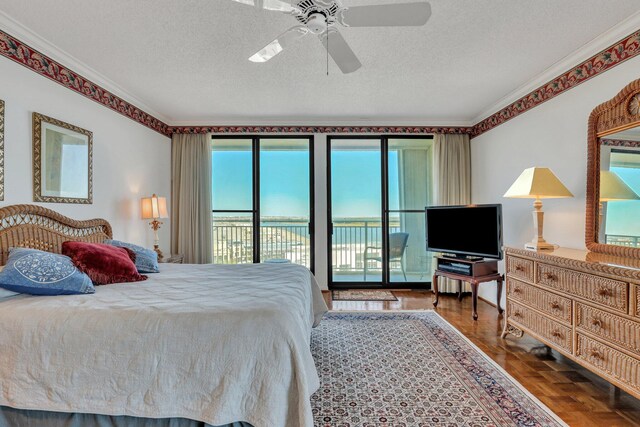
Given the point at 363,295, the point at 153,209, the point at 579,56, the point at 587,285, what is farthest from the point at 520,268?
the point at 153,209

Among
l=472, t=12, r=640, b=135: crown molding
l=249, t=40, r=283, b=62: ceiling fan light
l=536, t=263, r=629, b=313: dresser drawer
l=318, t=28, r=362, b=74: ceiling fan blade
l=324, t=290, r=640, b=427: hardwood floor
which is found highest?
l=472, t=12, r=640, b=135: crown molding

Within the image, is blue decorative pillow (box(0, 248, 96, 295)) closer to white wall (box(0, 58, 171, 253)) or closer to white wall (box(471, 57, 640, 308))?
white wall (box(0, 58, 171, 253))

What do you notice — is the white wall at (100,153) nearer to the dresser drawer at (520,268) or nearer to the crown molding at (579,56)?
the dresser drawer at (520,268)

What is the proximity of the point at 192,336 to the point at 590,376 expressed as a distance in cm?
290

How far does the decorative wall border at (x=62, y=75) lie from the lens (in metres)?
2.30

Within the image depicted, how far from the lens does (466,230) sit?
391 cm

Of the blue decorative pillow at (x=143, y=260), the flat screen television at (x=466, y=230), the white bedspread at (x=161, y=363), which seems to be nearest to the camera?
the white bedspread at (x=161, y=363)

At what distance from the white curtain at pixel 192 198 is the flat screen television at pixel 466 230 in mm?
3351

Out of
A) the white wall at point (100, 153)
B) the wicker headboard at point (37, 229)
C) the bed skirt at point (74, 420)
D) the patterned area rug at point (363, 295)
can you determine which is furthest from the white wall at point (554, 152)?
the white wall at point (100, 153)

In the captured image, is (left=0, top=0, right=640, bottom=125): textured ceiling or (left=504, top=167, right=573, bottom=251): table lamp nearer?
(left=0, top=0, right=640, bottom=125): textured ceiling

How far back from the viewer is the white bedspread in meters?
1.43

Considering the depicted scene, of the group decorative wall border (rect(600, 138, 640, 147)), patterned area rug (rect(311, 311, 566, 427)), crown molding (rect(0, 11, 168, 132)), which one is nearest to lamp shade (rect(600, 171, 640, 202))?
decorative wall border (rect(600, 138, 640, 147))

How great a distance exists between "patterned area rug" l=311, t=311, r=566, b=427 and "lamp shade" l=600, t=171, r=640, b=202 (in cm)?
160

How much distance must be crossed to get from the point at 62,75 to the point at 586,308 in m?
4.66
